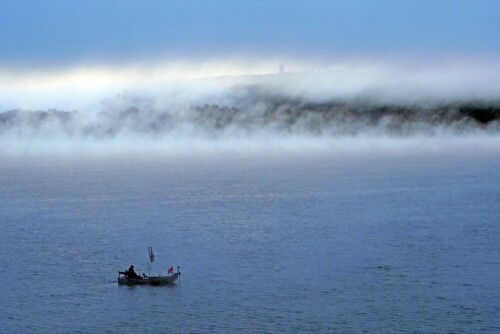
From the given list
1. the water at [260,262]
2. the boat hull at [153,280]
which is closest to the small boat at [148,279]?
the boat hull at [153,280]

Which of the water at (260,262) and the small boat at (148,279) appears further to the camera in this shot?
the small boat at (148,279)

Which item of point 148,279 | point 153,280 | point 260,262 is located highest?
point 148,279

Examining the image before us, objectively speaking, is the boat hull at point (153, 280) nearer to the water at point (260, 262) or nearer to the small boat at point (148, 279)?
the small boat at point (148, 279)

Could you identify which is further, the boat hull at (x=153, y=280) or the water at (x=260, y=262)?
the boat hull at (x=153, y=280)

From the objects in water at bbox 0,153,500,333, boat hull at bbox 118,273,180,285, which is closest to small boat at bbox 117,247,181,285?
boat hull at bbox 118,273,180,285

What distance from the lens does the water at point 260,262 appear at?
60.0 m

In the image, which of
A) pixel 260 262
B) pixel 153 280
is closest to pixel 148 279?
pixel 153 280

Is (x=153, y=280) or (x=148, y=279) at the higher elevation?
(x=148, y=279)

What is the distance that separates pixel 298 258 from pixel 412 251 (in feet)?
40.9

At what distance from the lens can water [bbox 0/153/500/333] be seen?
60000 mm

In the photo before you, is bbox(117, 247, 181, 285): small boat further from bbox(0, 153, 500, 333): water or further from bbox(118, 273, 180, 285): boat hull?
bbox(0, 153, 500, 333): water

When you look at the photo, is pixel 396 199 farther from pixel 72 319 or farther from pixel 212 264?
pixel 72 319

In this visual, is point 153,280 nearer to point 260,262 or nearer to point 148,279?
point 148,279

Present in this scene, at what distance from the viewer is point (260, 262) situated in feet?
270
